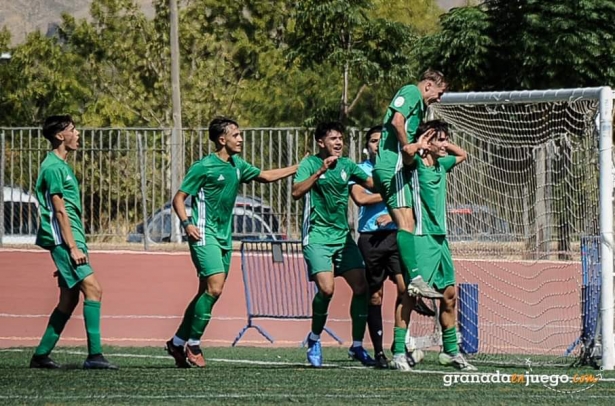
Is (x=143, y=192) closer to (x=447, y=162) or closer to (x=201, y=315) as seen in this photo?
(x=201, y=315)

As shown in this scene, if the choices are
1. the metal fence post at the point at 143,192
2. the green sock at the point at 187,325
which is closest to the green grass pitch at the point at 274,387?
the green sock at the point at 187,325

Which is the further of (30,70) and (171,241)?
(30,70)

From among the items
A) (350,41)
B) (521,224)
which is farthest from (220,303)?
(350,41)

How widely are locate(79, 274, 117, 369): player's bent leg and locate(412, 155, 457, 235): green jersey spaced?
2.63 meters

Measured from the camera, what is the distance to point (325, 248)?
11.7 metres

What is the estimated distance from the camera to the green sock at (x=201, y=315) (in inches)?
453

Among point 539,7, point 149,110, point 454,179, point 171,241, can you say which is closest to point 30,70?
point 149,110

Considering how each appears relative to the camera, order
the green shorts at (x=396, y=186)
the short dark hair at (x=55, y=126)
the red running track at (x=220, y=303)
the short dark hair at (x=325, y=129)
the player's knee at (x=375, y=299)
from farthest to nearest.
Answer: the red running track at (x=220, y=303), the player's knee at (x=375, y=299), the short dark hair at (x=325, y=129), the short dark hair at (x=55, y=126), the green shorts at (x=396, y=186)

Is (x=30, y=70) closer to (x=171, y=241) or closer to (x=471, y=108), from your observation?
(x=171, y=241)

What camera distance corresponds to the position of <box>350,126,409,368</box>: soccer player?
1219cm

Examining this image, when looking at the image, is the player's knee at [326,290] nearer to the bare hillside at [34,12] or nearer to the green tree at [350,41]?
the green tree at [350,41]

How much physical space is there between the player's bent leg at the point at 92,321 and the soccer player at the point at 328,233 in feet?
5.66

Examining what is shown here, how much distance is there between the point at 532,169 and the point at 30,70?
28.6m

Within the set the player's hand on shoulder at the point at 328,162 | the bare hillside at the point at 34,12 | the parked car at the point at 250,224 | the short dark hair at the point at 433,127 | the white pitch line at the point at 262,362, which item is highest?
the bare hillside at the point at 34,12
